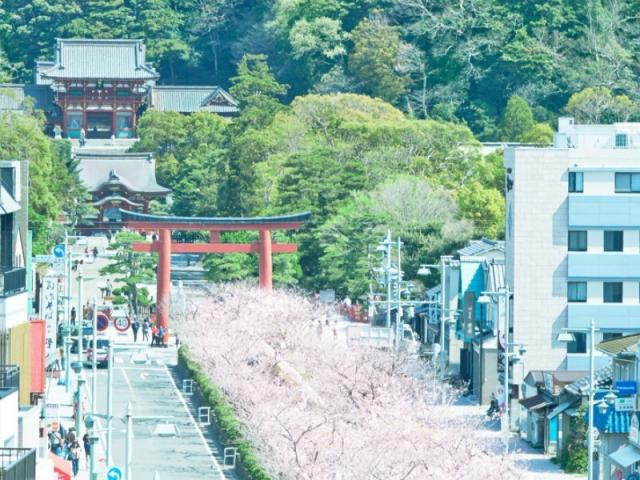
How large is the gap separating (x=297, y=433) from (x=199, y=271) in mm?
47605

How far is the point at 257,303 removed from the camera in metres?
66.9

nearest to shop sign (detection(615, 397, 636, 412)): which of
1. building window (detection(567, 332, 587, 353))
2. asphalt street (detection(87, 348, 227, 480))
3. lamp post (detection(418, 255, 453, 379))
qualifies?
asphalt street (detection(87, 348, 227, 480))

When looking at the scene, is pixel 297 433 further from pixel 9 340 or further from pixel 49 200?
pixel 49 200

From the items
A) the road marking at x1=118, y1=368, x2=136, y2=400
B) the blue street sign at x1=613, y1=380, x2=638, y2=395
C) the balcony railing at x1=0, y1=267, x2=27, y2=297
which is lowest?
the road marking at x1=118, y1=368, x2=136, y2=400

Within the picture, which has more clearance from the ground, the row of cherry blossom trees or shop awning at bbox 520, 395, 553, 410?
the row of cherry blossom trees

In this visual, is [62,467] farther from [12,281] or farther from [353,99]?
[353,99]

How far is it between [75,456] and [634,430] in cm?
956

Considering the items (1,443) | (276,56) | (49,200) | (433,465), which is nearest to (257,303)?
(49,200)

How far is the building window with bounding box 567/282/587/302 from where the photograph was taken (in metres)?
59.5

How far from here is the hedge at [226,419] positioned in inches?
1618

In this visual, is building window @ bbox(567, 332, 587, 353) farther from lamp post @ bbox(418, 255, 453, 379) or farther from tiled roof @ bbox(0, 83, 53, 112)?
tiled roof @ bbox(0, 83, 53, 112)

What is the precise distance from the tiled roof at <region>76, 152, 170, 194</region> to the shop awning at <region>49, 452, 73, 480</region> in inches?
2569

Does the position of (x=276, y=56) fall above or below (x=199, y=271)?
above

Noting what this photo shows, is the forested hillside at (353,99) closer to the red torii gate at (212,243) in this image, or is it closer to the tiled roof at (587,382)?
the red torii gate at (212,243)
